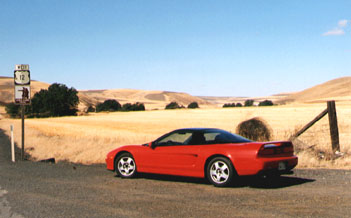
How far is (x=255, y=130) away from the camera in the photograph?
61.4ft

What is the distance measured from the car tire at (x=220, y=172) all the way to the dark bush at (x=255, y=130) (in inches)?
369

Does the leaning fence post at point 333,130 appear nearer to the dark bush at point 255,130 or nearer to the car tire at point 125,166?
the dark bush at point 255,130

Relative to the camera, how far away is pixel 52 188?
954 cm

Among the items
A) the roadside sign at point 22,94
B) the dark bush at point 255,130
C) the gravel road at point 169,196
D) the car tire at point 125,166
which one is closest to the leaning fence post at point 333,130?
the gravel road at point 169,196

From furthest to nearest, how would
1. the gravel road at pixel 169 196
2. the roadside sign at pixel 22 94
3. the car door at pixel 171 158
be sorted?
the roadside sign at pixel 22 94
the car door at pixel 171 158
the gravel road at pixel 169 196

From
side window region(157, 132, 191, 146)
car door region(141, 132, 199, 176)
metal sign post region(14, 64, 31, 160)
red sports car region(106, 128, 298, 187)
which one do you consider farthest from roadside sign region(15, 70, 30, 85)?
car door region(141, 132, 199, 176)

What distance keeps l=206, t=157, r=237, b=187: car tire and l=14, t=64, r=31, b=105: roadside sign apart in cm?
931

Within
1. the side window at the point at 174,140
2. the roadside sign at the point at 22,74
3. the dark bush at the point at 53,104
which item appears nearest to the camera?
the side window at the point at 174,140

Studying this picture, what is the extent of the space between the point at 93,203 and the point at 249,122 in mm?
12061

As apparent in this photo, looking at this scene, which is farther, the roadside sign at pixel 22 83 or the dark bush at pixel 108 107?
the dark bush at pixel 108 107

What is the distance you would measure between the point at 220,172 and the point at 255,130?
9.70 meters

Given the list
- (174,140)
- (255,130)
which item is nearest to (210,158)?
(255,130)

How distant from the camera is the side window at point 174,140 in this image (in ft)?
33.9

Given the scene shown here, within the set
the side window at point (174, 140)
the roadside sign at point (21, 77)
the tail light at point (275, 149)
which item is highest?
the roadside sign at point (21, 77)
